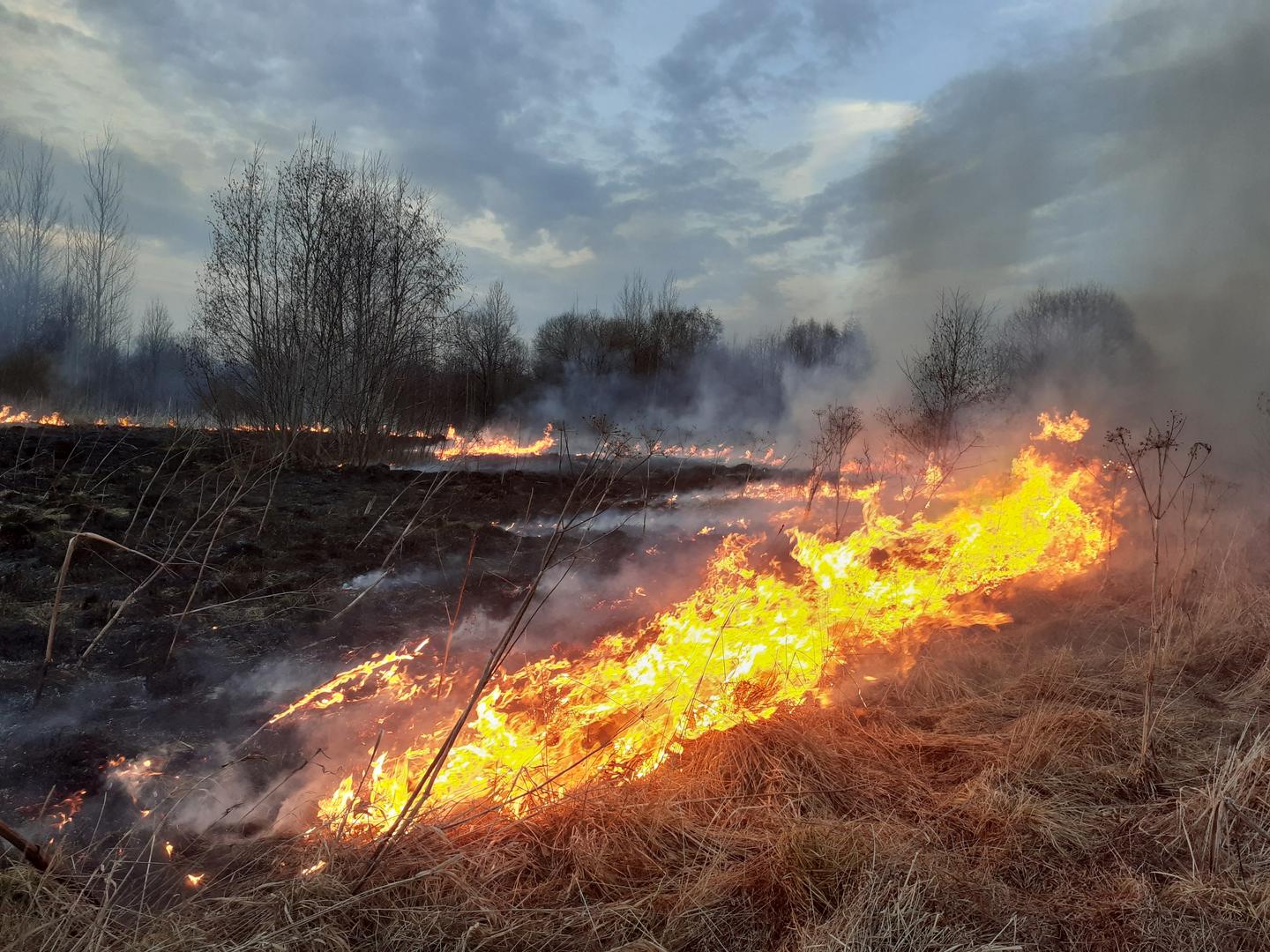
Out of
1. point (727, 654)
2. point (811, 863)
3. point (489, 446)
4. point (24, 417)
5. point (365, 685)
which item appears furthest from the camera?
point (489, 446)

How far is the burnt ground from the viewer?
162 inches

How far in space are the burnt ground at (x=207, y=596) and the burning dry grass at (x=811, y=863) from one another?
1038mm

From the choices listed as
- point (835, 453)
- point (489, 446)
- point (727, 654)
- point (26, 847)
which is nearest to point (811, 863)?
point (727, 654)

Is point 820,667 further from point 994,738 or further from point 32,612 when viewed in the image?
point 32,612

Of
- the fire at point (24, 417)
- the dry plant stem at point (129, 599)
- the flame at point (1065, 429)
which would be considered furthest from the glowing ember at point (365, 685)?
the fire at point (24, 417)

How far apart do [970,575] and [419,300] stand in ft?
44.6

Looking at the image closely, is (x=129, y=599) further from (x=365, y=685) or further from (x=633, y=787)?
(x=633, y=787)

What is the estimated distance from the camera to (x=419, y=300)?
16391mm

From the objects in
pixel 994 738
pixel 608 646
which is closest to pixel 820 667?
pixel 994 738

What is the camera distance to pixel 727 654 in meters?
4.74

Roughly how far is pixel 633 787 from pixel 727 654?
1467mm

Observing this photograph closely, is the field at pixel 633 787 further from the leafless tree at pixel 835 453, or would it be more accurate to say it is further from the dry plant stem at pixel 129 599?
the leafless tree at pixel 835 453

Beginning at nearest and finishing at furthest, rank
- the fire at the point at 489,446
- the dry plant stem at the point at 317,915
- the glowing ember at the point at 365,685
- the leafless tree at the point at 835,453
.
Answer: the dry plant stem at the point at 317,915, the glowing ember at the point at 365,685, the leafless tree at the point at 835,453, the fire at the point at 489,446

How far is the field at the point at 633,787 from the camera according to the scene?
2543 millimetres
